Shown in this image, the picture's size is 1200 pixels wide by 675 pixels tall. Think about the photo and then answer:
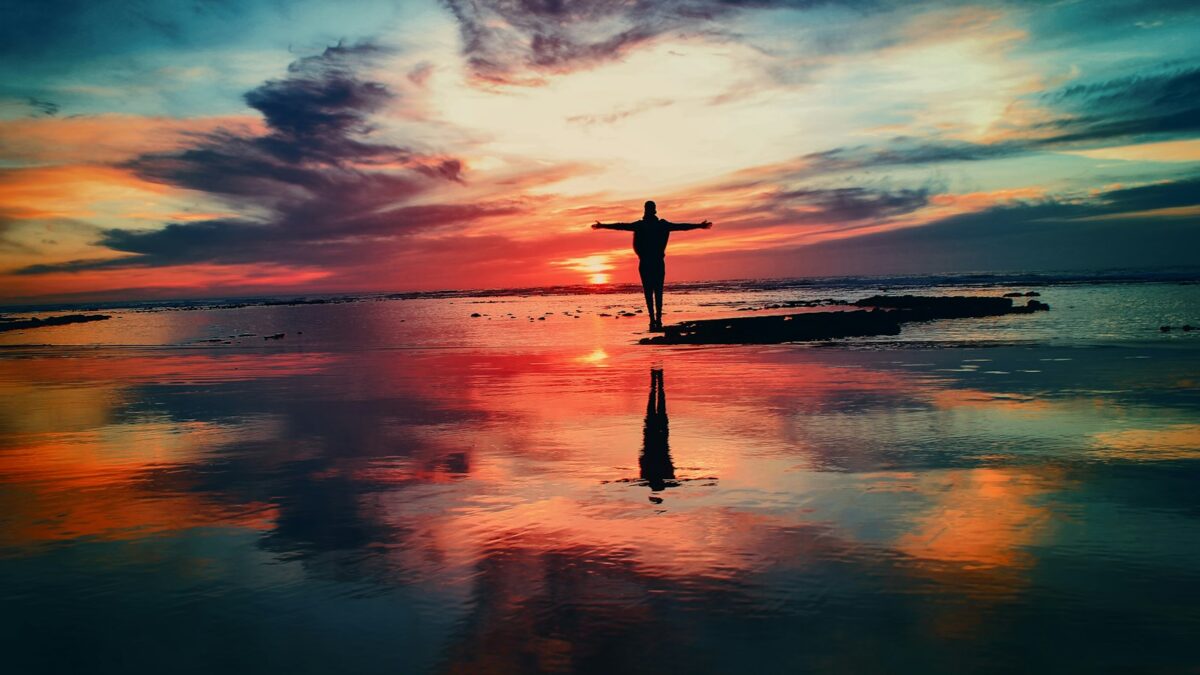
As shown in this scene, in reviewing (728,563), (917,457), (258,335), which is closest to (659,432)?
(917,457)

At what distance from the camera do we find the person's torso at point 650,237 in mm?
22547

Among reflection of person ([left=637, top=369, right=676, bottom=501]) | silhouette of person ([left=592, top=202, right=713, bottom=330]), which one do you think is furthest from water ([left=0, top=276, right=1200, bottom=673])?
silhouette of person ([left=592, top=202, right=713, bottom=330])

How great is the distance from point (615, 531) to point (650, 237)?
55.7 feet

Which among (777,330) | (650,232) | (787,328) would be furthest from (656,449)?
(787,328)

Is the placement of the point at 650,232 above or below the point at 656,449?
above

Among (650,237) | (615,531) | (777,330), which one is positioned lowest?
(615,531)

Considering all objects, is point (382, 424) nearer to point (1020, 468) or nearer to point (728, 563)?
point (728, 563)

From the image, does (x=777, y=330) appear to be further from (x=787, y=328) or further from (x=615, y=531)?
(x=615, y=531)

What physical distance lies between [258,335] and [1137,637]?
3817 centimetres

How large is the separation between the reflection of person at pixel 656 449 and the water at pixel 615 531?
60 mm

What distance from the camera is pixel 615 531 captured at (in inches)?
247

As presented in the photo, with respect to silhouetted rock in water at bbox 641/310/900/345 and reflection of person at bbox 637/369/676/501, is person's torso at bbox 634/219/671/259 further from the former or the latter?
reflection of person at bbox 637/369/676/501

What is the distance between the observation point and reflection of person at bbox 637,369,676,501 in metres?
7.94

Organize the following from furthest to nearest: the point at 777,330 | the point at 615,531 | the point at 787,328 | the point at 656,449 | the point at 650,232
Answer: the point at 787,328 < the point at 777,330 < the point at 650,232 < the point at 656,449 < the point at 615,531
